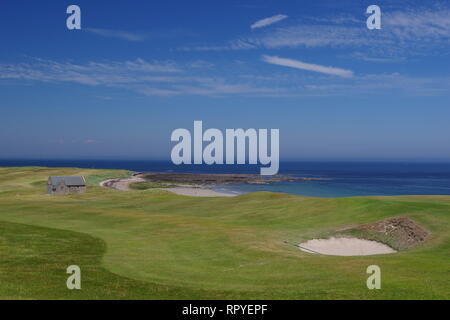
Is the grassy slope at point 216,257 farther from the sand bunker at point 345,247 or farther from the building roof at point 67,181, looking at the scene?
the building roof at point 67,181

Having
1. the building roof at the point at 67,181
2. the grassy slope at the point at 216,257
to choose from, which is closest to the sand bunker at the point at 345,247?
the grassy slope at the point at 216,257

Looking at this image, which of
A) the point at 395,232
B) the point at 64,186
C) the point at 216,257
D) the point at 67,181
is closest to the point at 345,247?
the point at 395,232

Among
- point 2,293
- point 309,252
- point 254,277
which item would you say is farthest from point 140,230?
point 2,293

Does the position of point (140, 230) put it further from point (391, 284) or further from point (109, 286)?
point (391, 284)

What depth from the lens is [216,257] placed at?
26.8m

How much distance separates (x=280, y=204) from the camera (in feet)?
179

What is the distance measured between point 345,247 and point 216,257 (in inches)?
517

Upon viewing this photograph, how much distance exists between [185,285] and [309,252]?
49.3ft

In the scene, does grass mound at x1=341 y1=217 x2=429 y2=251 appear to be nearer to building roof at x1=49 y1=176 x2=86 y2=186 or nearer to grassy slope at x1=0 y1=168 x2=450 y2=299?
grassy slope at x1=0 y1=168 x2=450 y2=299

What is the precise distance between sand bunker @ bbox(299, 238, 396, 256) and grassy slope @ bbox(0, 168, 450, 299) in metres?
1.40

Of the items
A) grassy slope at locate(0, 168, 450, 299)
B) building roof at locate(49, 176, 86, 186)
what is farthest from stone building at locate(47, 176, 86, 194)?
grassy slope at locate(0, 168, 450, 299)

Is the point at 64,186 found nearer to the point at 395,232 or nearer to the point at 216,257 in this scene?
the point at 216,257

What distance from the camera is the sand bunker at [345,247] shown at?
1283 inches

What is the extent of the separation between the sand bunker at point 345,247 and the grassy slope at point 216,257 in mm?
1399
